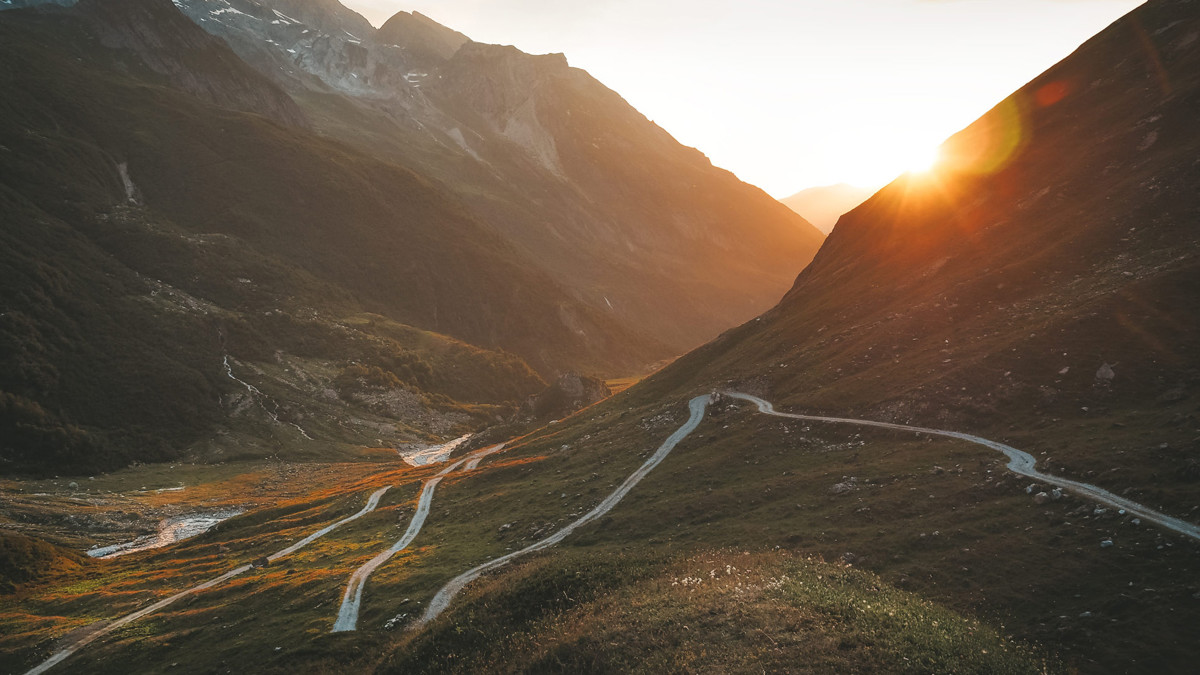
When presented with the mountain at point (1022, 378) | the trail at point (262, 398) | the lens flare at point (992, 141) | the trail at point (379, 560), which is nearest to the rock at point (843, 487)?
the mountain at point (1022, 378)

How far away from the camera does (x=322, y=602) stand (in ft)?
157

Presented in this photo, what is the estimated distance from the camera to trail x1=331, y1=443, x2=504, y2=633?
4395cm

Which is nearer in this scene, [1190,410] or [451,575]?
[1190,410]

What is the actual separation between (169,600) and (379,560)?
20.3m

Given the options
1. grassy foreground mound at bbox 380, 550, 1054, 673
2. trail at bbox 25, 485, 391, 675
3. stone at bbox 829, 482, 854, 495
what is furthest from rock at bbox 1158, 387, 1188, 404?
trail at bbox 25, 485, 391, 675

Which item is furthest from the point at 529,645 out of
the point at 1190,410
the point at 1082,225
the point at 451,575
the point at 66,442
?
the point at 66,442

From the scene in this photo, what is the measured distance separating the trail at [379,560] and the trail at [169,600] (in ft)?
24.9

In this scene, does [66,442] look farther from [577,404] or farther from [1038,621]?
[1038,621]

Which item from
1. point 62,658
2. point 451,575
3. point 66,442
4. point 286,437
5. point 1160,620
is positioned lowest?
point 1160,620

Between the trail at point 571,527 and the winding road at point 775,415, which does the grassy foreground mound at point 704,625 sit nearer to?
the trail at point 571,527

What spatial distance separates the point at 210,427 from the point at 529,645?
15093 cm

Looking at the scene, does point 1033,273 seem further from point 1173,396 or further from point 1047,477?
point 1047,477

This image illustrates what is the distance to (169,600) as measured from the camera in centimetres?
5759

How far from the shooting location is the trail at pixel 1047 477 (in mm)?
29062
